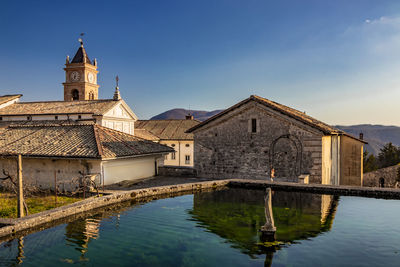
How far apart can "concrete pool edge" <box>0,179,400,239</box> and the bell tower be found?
3660 cm

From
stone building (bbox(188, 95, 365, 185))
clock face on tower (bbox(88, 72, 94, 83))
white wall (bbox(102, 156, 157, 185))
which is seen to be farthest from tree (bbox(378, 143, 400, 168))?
clock face on tower (bbox(88, 72, 94, 83))

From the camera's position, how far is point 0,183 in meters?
18.8

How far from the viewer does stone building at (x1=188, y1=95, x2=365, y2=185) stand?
1869 cm

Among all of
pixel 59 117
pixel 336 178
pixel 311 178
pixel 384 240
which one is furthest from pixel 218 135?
pixel 59 117

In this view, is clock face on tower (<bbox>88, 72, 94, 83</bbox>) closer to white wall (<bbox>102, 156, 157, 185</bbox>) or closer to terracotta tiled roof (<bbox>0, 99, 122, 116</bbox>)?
terracotta tiled roof (<bbox>0, 99, 122, 116</bbox>)

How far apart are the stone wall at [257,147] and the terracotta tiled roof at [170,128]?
19430 millimetres

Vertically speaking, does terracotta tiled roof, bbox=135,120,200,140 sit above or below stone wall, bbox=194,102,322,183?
above

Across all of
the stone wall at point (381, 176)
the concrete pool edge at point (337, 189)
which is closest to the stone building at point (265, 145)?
the concrete pool edge at point (337, 189)

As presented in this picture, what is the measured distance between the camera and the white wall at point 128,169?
1776 cm

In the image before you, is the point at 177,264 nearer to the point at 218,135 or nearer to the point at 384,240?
the point at 384,240

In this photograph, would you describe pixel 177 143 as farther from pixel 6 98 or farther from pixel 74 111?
pixel 6 98

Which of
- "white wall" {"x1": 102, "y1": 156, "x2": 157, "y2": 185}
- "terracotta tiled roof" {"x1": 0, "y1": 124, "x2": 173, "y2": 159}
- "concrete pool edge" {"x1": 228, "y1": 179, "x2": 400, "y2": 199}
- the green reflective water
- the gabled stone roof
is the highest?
the gabled stone roof

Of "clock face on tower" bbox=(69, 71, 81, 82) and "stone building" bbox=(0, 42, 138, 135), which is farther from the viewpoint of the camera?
"clock face on tower" bbox=(69, 71, 81, 82)

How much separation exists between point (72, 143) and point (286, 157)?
13.3m
